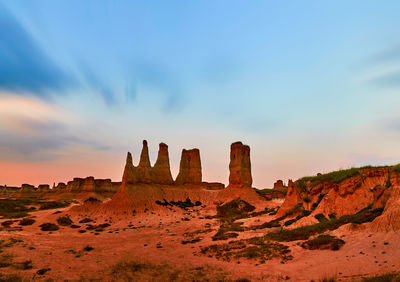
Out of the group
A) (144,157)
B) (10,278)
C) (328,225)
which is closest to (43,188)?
(144,157)

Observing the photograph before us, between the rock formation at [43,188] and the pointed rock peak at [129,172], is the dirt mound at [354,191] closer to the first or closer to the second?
the pointed rock peak at [129,172]

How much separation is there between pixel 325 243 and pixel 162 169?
180 feet

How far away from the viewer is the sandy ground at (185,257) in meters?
13.7

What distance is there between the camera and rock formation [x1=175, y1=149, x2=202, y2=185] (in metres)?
78.6

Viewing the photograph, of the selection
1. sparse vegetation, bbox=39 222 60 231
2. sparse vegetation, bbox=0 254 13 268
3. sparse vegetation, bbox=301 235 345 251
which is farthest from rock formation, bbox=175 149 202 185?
sparse vegetation, bbox=301 235 345 251

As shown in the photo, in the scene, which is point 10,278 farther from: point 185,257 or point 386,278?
point 386,278

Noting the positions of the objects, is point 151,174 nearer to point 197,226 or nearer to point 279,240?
point 197,226

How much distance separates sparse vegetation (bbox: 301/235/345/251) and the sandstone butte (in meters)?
2.94

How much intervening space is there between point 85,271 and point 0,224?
3461cm

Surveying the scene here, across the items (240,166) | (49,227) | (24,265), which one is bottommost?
(49,227)

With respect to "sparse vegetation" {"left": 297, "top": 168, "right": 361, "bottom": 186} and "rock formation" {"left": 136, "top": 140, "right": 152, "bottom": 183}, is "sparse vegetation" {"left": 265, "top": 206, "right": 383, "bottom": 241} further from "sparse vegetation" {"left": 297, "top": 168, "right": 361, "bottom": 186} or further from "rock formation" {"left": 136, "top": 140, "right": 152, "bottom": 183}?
"rock formation" {"left": 136, "top": 140, "right": 152, "bottom": 183}

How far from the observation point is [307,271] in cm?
1403

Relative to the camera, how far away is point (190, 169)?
262 feet

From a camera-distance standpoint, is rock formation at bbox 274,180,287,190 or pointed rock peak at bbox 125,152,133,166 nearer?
pointed rock peak at bbox 125,152,133,166
